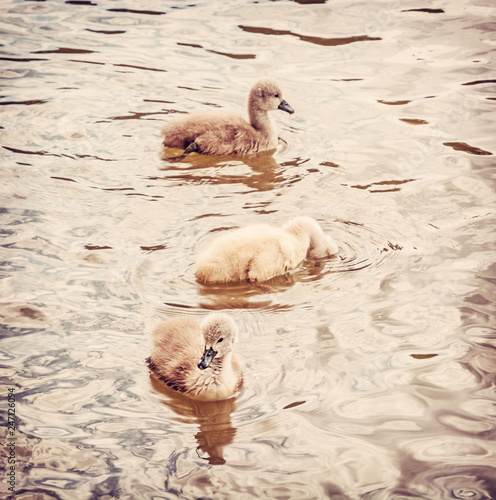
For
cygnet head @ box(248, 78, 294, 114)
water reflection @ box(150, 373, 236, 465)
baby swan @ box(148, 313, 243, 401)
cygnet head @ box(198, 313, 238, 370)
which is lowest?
water reflection @ box(150, 373, 236, 465)

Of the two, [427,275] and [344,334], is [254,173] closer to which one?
[427,275]

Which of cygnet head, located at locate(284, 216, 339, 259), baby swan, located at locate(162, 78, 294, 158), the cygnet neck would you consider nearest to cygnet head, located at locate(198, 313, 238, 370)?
cygnet head, located at locate(284, 216, 339, 259)

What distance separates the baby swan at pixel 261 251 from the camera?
535cm

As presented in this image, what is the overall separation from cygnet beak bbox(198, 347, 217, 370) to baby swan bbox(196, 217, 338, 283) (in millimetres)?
1111

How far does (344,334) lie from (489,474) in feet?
4.36

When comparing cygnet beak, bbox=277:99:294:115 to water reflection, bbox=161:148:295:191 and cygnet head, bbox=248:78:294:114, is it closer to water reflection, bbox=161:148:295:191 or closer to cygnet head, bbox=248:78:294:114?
cygnet head, bbox=248:78:294:114

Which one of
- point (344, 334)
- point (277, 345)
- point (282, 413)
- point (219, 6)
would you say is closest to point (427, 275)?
point (344, 334)

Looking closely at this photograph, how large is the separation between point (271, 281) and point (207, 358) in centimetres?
139

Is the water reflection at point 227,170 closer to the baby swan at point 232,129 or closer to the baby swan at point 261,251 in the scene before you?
the baby swan at point 232,129

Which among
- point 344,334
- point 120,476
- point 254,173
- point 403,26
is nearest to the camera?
point 120,476

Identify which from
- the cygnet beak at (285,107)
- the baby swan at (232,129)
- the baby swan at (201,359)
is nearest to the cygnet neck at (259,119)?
the baby swan at (232,129)

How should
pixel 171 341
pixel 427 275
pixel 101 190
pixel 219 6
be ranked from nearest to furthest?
pixel 171 341
pixel 427 275
pixel 101 190
pixel 219 6

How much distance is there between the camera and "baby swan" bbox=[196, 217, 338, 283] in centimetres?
535

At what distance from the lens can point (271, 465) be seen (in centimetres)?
389
